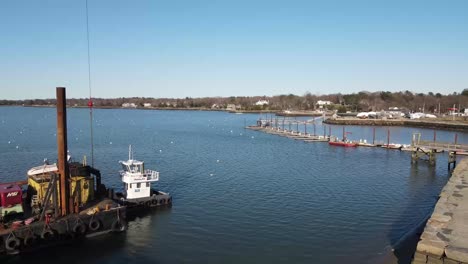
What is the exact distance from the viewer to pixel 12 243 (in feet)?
75.0

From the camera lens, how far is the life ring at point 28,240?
76.5 feet

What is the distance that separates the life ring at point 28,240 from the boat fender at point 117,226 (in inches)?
212

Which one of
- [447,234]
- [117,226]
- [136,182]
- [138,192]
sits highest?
[447,234]

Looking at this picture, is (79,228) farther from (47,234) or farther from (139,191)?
(139,191)

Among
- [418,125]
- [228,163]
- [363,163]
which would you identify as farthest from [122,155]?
[418,125]

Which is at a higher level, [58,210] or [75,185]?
[75,185]

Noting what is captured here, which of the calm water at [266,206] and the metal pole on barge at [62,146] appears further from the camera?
the metal pole on barge at [62,146]

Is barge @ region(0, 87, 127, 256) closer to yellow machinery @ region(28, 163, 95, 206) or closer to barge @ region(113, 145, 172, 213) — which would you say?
yellow machinery @ region(28, 163, 95, 206)

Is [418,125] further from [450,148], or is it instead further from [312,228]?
[312,228]

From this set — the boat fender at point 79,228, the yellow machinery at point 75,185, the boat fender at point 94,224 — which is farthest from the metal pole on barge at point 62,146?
the boat fender at point 94,224

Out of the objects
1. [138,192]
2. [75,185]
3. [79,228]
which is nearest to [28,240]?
[79,228]

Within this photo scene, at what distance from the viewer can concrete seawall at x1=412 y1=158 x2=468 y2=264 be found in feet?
55.3

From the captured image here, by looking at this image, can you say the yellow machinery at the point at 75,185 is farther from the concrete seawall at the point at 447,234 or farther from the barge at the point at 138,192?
the concrete seawall at the point at 447,234

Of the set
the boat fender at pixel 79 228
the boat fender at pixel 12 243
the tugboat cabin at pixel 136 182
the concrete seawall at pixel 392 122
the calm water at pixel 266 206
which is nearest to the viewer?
the boat fender at pixel 12 243
